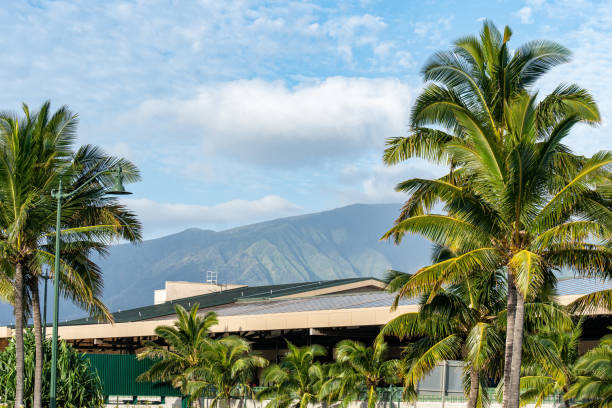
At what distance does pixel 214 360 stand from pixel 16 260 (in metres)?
12.4

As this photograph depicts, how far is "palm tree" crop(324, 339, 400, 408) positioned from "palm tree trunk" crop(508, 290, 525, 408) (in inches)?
422

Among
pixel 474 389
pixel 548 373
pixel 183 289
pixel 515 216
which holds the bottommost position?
pixel 474 389

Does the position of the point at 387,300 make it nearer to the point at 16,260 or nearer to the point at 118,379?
the point at 118,379

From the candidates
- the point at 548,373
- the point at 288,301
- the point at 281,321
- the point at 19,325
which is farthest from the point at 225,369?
the point at 548,373

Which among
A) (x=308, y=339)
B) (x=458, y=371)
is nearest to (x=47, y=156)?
(x=458, y=371)

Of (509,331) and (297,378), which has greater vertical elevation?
(509,331)

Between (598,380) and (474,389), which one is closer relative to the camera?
(598,380)

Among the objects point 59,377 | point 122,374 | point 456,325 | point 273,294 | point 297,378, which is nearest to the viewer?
point 456,325

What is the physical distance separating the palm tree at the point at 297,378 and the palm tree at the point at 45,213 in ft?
27.1

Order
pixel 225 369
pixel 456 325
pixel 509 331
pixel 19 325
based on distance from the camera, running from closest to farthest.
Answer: pixel 509 331, pixel 456 325, pixel 19 325, pixel 225 369

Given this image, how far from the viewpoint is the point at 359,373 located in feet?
106

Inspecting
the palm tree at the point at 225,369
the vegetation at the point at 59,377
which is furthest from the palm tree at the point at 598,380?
the vegetation at the point at 59,377

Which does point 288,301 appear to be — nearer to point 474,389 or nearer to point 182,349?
point 182,349

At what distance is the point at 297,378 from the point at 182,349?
778 centimetres
